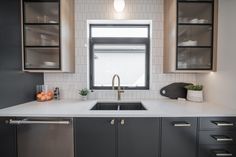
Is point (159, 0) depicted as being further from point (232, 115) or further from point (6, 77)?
point (6, 77)

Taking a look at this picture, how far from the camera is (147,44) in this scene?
2.30 m

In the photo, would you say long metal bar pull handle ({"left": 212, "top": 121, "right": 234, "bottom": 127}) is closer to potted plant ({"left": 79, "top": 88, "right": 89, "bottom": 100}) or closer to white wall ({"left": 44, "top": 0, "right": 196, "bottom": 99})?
white wall ({"left": 44, "top": 0, "right": 196, "bottom": 99})

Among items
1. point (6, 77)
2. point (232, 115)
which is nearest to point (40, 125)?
point (6, 77)

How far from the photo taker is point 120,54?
2.37m

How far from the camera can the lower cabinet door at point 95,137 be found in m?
1.46

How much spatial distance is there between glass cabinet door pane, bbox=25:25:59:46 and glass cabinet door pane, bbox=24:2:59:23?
3.2 inches

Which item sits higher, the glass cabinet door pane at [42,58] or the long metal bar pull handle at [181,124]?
the glass cabinet door pane at [42,58]

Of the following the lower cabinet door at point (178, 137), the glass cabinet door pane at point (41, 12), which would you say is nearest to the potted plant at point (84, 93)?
the glass cabinet door pane at point (41, 12)

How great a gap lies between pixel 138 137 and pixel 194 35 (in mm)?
1463

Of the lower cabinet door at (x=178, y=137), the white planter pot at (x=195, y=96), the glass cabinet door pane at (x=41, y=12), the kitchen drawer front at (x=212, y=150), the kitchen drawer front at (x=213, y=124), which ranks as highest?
the glass cabinet door pane at (x=41, y=12)

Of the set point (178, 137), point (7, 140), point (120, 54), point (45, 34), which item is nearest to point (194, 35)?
point (120, 54)

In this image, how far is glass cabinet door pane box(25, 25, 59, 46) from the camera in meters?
1.88

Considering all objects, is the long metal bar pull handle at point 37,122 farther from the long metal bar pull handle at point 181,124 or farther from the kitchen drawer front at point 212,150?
the kitchen drawer front at point 212,150

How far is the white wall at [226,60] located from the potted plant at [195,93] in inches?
5.8
